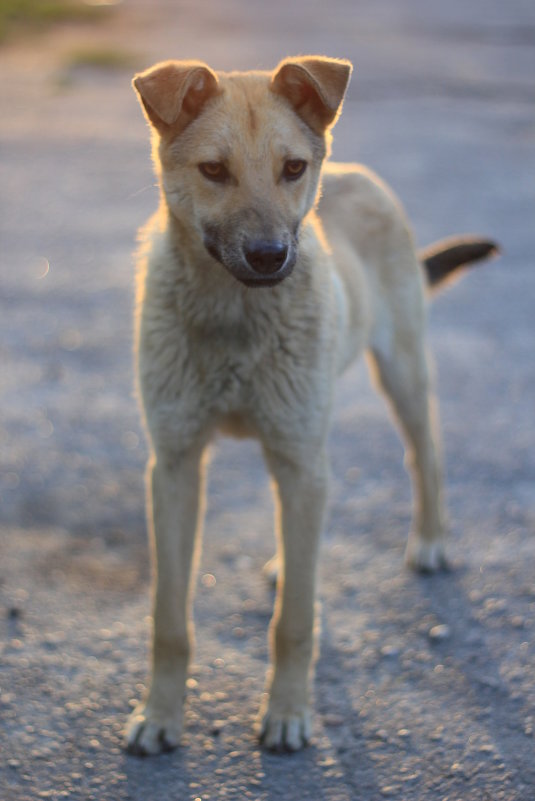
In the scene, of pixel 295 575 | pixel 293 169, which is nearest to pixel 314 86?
pixel 293 169

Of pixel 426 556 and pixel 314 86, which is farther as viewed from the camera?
pixel 426 556

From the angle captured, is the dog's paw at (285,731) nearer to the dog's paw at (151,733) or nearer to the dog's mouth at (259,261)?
the dog's paw at (151,733)

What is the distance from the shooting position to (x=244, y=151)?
3334mm

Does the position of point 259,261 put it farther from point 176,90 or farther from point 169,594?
point 169,594

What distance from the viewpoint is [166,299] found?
364 centimetres

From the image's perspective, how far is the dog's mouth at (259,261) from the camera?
319 centimetres

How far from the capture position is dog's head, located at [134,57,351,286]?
10.6 ft

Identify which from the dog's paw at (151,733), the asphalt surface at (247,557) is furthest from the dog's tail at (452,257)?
the dog's paw at (151,733)

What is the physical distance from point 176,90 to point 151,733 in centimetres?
209

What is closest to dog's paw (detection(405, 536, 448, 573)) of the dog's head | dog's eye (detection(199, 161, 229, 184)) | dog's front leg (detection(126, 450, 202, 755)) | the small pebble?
the small pebble

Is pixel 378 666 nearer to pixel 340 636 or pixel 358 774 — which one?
pixel 340 636

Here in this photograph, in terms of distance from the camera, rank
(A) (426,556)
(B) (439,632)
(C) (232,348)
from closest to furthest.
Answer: (C) (232,348) < (B) (439,632) < (A) (426,556)

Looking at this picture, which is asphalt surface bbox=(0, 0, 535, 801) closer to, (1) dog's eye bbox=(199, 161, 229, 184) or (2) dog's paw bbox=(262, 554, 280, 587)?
(2) dog's paw bbox=(262, 554, 280, 587)

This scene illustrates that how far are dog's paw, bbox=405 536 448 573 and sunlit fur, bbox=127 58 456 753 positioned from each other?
1.13 metres
